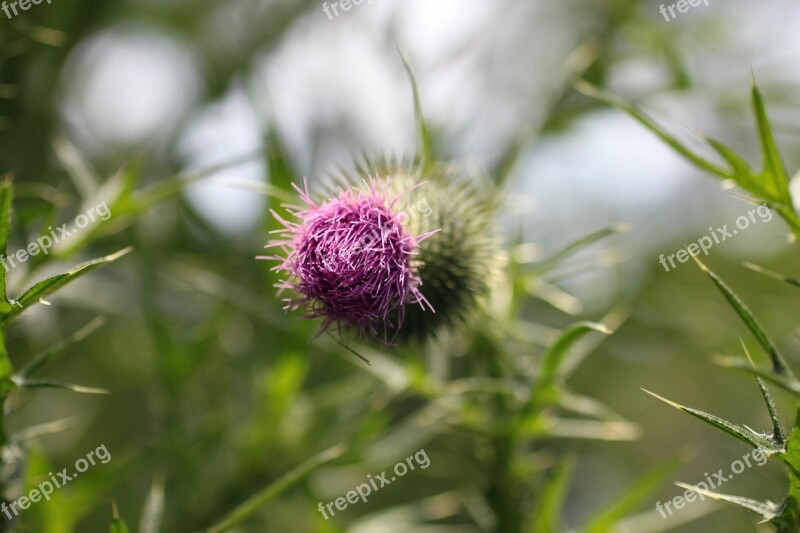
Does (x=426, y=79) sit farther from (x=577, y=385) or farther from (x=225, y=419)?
(x=577, y=385)

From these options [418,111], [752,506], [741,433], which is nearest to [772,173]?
[741,433]

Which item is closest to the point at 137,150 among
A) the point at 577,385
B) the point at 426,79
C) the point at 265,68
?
the point at 265,68

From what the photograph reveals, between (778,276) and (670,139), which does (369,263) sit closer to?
(670,139)

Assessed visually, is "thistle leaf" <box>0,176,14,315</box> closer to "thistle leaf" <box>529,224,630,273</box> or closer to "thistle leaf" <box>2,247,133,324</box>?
"thistle leaf" <box>2,247,133,324</box>

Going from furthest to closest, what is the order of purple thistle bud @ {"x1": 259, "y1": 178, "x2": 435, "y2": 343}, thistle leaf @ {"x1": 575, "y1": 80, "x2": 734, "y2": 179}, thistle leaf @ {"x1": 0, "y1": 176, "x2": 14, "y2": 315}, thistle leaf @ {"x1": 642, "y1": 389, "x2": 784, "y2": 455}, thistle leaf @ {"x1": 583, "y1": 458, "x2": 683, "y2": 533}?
thistle leaf @ {"x1": 583, "y1": 458, "x2": 683, "y2": 533}
thistle leaf @ {"x1": 575, "y1": 80, "x2": 734, "y2": 179}
purple thistle bud @ {"x1": 259, "y1": 178, "x2": 435, "y2": 343}
thistle leaf @ {"x1": 0, "y1": 176, "x2": 14, "y2": 315}
thistle leaf @ {"x1": 642, "y1": 389, "x2": 784, "y2": 455}

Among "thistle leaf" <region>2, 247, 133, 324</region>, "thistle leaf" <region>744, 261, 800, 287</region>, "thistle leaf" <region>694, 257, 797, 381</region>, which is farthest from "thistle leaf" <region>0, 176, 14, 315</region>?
"thistle leaf" <region>744, 261, 800, 287</region>

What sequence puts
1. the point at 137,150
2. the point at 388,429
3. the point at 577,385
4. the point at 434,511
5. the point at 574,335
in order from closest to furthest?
the point at 574,335, the point at 434,511, the point at 388,429, the point at 137,150, the point at 577,385

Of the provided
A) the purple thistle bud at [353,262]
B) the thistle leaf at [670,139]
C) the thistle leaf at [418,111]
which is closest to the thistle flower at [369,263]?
the purple thistle bud at [353,262]

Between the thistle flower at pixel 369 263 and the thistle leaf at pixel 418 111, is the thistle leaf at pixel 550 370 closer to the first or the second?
the thistle flower at pixel 369 263
